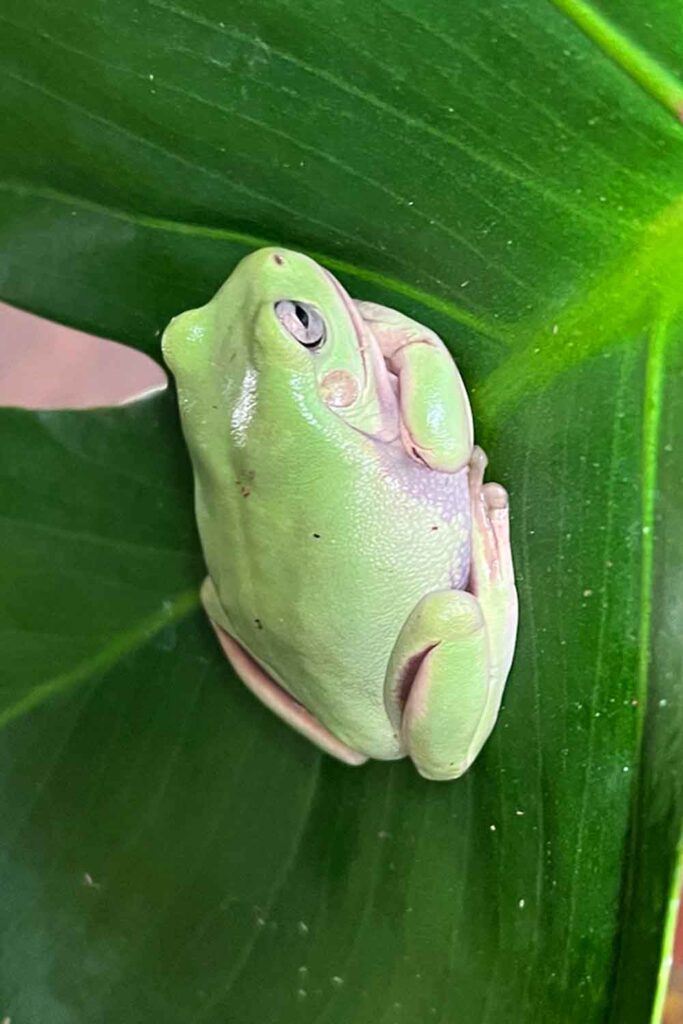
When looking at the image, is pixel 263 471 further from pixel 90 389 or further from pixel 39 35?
pixel 90 389

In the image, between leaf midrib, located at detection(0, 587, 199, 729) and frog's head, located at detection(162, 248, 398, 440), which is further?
leaf midrib, located at detection(0, 587, 199, 729)

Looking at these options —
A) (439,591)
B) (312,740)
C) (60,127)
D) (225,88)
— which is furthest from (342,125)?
(312,740)

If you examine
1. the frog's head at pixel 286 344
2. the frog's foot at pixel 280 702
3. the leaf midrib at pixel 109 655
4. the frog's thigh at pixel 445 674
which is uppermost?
the frog's head at pixel 286 344

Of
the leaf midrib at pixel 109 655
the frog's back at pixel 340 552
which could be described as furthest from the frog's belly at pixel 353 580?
the leaf midrib at pixel 109 655

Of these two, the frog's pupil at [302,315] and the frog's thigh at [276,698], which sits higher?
the frog's pupil at [302,315]

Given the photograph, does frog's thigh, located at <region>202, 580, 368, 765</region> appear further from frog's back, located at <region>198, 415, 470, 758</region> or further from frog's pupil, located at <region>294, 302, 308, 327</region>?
frog's pupil, located at <region>294, 302, 308, 327</region>

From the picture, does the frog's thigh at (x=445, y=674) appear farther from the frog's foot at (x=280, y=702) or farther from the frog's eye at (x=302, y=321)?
the frog's eye at (x=302, y=321)

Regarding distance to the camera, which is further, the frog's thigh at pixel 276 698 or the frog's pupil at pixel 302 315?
the frog's thigh at pixel 276 698

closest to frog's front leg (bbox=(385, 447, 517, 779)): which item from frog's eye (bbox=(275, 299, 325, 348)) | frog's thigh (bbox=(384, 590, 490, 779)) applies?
frog's thigh (bbox=(384, 590, 490, 779))
